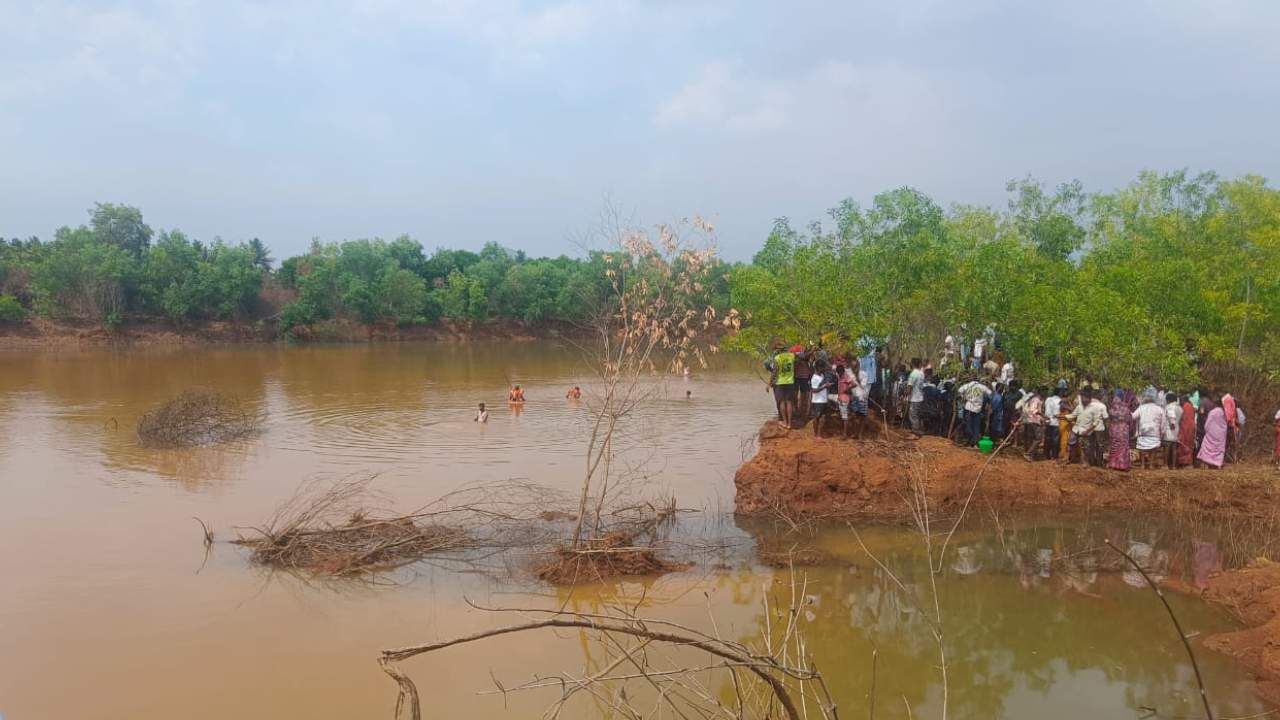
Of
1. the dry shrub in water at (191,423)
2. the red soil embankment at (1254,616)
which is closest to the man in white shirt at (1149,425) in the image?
the red soil embankment at (1254,616)

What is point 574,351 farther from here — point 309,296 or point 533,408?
point 533,408

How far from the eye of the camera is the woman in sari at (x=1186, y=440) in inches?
572

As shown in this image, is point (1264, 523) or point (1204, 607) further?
point (1264, 523)

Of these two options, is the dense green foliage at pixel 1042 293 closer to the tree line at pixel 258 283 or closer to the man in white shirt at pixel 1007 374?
the man in white shirt at pixel 1007 374

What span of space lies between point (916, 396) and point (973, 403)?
1056 millimetres

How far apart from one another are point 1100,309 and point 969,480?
431 cm

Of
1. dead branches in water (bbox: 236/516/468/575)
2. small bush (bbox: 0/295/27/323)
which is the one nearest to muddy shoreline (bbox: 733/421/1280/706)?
dead branches in water (bbox: 236/516/468/575)

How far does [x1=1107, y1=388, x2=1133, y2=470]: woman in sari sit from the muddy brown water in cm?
169

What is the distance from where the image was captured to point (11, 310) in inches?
1895

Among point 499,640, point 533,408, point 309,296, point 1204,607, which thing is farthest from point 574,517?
point 309,296

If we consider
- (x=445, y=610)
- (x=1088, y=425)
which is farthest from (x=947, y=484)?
(x=445, y=610)

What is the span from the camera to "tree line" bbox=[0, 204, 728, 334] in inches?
1981

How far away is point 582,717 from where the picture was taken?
7535 mm

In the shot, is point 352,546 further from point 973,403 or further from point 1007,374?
point 1007,374
